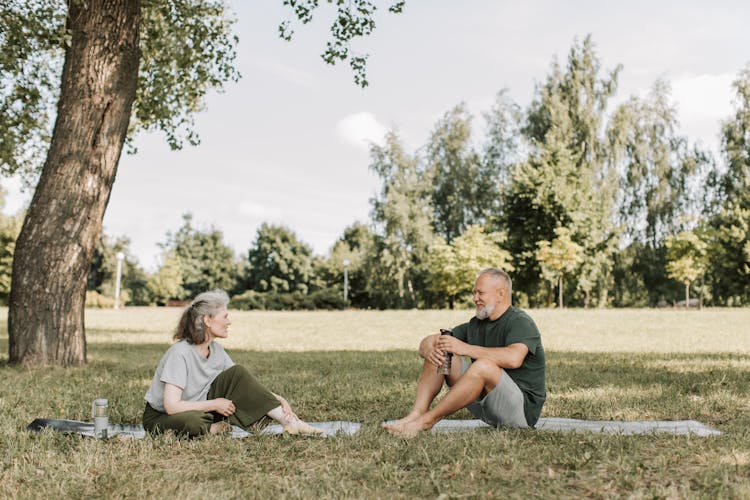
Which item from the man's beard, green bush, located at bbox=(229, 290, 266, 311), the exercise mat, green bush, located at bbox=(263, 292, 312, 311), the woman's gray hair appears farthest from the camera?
green bush, located at bbox=(229, 290, 266, 311)

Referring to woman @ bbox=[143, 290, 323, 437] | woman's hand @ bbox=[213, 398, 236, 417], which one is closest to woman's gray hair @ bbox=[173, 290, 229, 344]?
woman @ bbox=[143, 290, 323, 437]

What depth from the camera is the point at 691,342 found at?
1572 cm

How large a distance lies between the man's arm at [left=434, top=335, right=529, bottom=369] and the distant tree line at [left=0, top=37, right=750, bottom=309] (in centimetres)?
3259

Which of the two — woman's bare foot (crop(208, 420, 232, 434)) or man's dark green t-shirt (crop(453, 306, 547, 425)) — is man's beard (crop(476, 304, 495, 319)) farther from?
woman's bare foot (crop(208, 420, 232, 434))

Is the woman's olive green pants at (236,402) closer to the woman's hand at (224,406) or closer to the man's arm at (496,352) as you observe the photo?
the woman's hand at (224,406)

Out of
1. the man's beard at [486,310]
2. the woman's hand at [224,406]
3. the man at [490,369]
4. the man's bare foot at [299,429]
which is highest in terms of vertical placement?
the man's beard at [486,310]

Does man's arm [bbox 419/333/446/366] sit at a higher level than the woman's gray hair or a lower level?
lower

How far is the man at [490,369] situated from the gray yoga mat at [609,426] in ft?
0.78

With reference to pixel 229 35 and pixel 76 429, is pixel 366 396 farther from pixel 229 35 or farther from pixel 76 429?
pixel 229 35

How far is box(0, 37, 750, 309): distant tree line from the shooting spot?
39.5m

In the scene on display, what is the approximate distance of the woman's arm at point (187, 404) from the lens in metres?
5.34

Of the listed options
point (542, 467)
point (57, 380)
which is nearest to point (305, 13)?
point (57, 380)

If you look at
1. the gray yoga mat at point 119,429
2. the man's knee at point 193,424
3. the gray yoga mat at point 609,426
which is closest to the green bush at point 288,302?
the gray yoga mat at point 609,426

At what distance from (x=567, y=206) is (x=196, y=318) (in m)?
34.6
